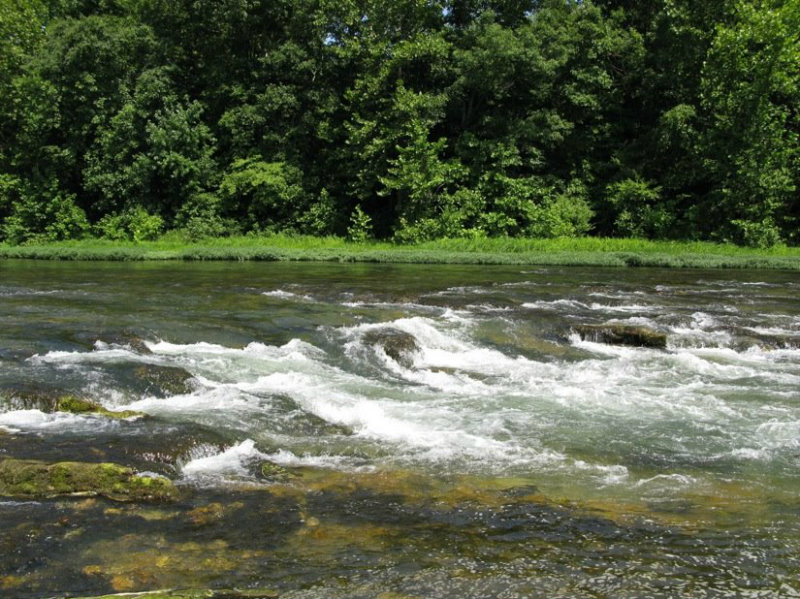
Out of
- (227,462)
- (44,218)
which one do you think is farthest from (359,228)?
(227,462)

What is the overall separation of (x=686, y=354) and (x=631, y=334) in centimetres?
113

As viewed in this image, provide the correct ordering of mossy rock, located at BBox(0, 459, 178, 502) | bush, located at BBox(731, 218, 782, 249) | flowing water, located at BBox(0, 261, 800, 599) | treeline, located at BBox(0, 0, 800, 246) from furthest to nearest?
1. treeline, located at BBox(0, 0, 800, 246)
2. bush, located at BBox(731, 218, 782, 249)
3. mossy rock, located at BBox(0, 459, 178, 502)
4. flowing water, located at BBox(0, 261, 800, 599)

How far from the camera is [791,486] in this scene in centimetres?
649

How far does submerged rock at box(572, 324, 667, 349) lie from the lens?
1307cm

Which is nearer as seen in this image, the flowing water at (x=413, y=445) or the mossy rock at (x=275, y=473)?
the flowing water at (x=413, y=445)

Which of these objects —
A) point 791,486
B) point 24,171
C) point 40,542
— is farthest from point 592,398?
point 24,171

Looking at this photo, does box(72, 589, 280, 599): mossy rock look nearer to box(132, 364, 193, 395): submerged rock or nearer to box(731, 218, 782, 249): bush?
box(132, 364, 193, 395): submerged rock

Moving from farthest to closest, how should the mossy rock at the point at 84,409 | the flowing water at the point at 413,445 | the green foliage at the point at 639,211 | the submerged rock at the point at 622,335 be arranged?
the green foliage at the point at 639,211 → the submerged rock at the point at 622,335 → the mossy rock at the point at 84,409 → the flowing water at the point at 413,445

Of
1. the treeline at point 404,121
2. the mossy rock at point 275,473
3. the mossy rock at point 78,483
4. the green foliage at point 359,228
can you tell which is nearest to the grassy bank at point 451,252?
the green foliage at point 359,228

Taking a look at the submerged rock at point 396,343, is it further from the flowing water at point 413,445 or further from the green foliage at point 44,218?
the green foliage at point 44,218

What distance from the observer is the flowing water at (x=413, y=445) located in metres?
4.75

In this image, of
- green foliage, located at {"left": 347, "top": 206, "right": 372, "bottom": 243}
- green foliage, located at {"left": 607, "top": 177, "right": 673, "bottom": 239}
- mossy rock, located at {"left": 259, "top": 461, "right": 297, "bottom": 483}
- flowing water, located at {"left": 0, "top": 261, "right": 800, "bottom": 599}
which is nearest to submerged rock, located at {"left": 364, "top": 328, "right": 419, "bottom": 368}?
flowing water, located at {"left": 0, "top": 261, "right": 800, "bottom": 599}

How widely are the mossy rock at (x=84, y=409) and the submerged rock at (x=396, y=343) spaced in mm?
4692

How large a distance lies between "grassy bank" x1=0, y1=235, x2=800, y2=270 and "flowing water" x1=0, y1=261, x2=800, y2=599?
33.2ft
